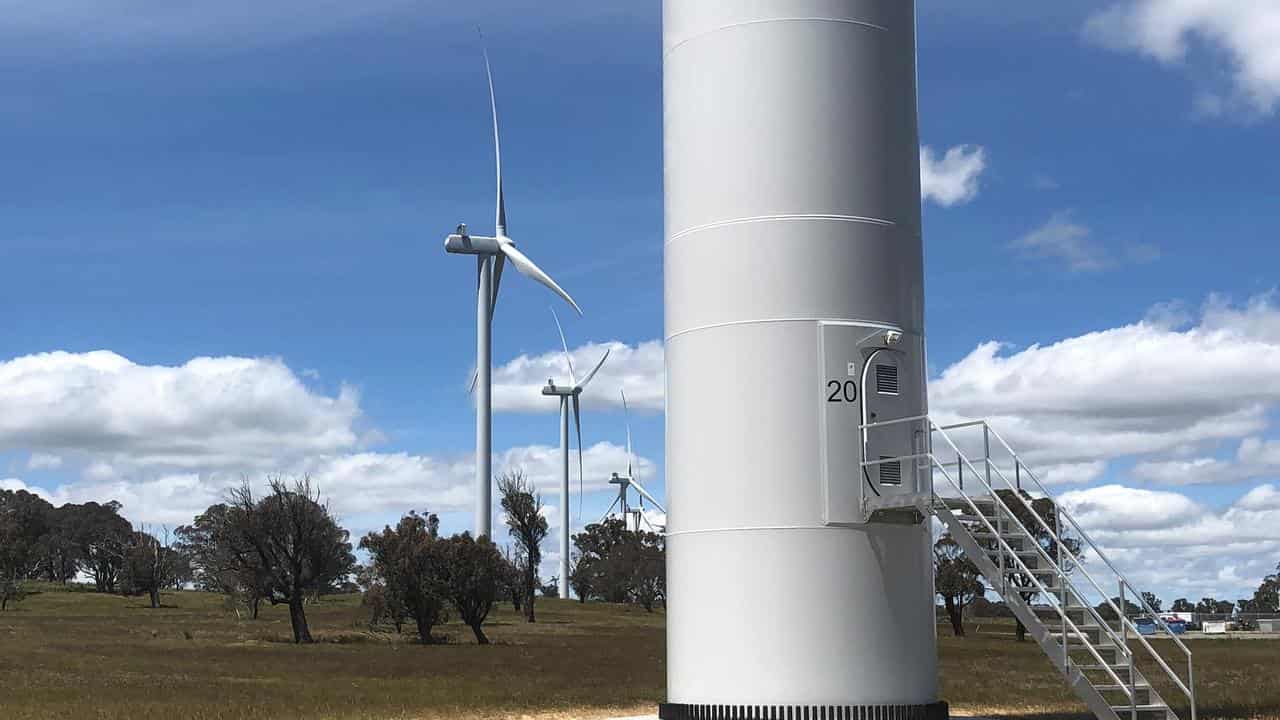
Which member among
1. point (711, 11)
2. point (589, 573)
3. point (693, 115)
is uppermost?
point (711, 11)

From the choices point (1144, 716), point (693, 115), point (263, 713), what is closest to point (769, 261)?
point (693, 115)

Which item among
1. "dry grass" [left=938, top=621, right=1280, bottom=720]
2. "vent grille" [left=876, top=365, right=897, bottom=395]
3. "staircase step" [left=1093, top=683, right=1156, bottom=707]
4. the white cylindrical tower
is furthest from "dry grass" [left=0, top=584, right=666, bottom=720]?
"staircase step" [left=1093, top=683, right=1156, bottom=707]

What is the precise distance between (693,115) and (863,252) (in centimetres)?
345

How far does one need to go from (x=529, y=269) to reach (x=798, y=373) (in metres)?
57.9

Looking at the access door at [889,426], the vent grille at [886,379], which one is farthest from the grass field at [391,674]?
the vent grille at [886,379]

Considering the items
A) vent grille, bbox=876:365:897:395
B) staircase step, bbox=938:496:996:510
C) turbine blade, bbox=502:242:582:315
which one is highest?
turbine blade, bbox=502:242:582:315

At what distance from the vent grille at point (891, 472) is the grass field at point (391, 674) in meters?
8.63

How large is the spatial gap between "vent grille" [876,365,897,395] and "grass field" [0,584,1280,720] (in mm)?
9288

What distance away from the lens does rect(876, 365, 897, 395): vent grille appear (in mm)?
20484

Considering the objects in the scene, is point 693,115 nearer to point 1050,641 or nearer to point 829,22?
point 829,22

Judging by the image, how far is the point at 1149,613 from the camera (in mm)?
19062

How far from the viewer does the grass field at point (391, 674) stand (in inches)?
1172

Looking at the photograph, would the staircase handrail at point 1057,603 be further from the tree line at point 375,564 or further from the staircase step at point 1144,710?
the tree line at point 375,564

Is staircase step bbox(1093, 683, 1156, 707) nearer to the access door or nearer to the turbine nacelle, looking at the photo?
the access door
